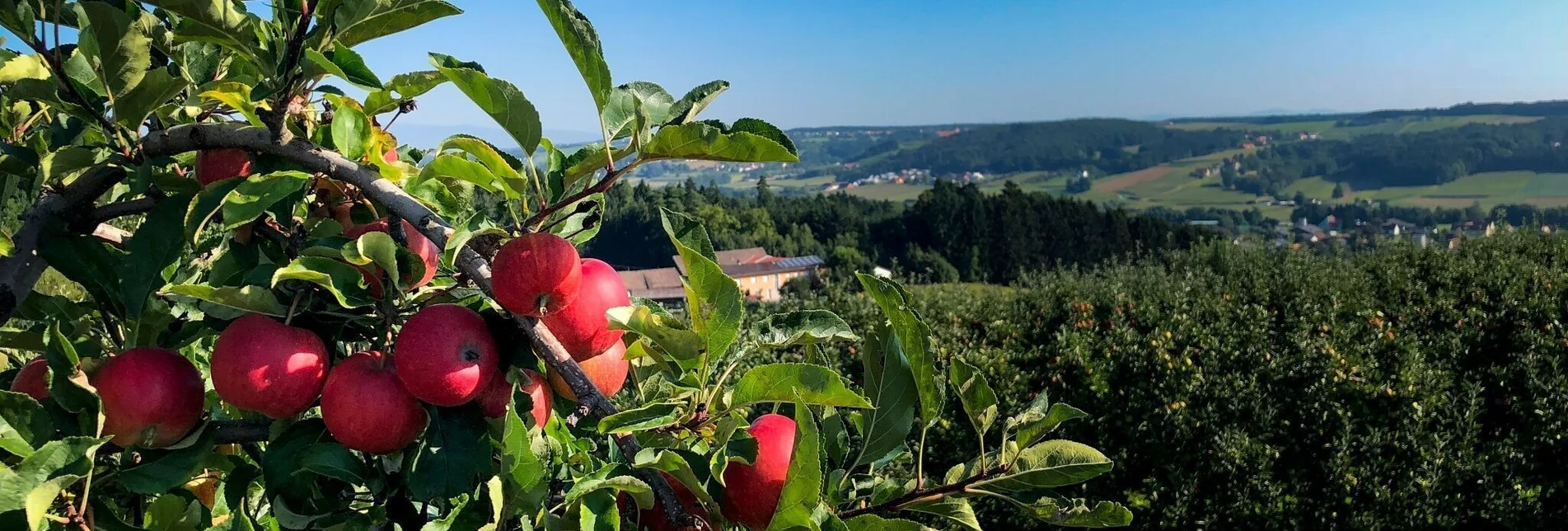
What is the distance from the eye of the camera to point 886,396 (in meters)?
0.97

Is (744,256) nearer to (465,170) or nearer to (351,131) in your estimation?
(351,131)

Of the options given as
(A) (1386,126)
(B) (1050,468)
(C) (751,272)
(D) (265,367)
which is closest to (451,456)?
(D) (265,367)

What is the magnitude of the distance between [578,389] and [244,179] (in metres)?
0.40

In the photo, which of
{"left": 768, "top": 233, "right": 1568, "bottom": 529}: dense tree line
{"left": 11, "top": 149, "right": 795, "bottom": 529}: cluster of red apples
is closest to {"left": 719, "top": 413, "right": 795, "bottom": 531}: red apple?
{"left": 11, "top": 149, "right": 795, "bottom": 529}: cluster of red apples

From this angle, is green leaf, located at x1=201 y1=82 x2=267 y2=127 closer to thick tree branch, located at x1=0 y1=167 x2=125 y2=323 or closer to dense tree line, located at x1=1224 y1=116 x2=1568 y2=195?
thick tree branch, located at x1=0 y1=167 x2=125 y2=323

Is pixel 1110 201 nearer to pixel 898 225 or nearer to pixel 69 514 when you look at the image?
pixel 898 225

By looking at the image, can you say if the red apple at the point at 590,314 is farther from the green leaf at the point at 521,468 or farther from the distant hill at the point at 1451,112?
the distant hill at the point at 1451,112

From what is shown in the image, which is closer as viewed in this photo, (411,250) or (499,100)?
(499,100)

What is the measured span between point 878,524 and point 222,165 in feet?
2.81

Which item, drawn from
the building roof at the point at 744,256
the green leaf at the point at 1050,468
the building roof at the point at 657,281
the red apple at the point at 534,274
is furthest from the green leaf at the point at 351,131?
the building roof at the point at 744,256

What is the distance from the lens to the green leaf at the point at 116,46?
900 mm

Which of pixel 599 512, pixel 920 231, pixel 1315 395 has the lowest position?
pixel 920 231

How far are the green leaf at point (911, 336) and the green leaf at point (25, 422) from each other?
808mm

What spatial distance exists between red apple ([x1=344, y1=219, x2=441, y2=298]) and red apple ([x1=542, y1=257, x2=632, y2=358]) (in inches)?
5.5
